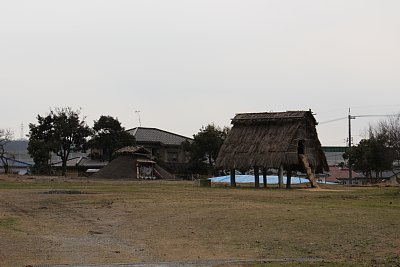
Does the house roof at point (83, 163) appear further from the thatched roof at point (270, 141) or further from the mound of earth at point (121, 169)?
the thatched roof at point (270, 141)

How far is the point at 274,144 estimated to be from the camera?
157 feet

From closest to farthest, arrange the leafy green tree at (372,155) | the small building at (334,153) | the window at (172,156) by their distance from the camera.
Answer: the leafy green tree at (372,155)
the window at (172,156)
the small building at (334,153)

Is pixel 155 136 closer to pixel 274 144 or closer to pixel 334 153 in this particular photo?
pixel 274 144

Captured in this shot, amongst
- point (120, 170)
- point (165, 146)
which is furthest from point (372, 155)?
point (120, 170)

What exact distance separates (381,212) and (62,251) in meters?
12.5

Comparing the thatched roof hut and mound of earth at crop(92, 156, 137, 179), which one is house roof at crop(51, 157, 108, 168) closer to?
mound of earth at crop(92, 156, 137, 179)

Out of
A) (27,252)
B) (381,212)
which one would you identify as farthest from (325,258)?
(381,212)

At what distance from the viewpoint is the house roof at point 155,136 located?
87562 millimetres

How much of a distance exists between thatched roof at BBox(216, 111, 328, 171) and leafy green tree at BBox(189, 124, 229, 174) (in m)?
26.4

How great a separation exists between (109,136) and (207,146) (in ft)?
43.2

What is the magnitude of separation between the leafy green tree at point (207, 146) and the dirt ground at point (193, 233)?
176ft

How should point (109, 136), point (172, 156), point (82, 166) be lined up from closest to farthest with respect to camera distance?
point (109, 136) → point (82, 166) → point (172, 156)

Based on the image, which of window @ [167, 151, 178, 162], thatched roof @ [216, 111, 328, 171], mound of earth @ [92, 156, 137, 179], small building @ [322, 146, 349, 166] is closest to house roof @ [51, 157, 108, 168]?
window @ [167, 151, 178, 162]

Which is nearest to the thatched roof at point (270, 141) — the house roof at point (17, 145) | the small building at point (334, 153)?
the small building at point (334, 153)
